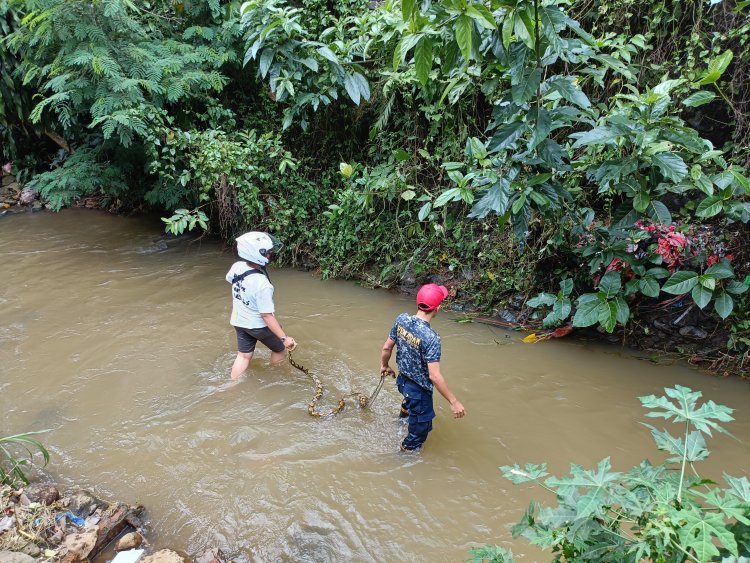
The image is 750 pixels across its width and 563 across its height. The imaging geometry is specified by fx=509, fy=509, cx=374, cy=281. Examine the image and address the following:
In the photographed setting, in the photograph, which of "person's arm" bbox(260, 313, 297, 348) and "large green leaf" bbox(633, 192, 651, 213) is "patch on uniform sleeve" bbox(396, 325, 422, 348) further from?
"large green leaf" bbox(633, 192, 651, 213)

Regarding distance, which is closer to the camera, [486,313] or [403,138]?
[486,313]

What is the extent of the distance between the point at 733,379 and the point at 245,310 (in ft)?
13.6

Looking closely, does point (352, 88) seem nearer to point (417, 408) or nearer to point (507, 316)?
point (507, 316)

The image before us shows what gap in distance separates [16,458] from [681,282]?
531 centimetres

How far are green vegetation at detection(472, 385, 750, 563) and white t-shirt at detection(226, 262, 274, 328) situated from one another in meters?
2.84

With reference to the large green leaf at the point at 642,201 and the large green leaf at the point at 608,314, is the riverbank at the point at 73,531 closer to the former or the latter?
the large green leaf at the point at 608,314

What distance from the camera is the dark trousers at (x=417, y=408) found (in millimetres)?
3461

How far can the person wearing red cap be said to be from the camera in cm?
325

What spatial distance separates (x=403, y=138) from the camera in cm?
633

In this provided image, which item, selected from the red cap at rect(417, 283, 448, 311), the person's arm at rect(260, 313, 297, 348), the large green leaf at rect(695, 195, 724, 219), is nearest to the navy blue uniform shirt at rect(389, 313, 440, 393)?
the red cap at rect(417, 283, 448, 311)

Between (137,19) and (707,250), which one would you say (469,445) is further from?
(137,19)

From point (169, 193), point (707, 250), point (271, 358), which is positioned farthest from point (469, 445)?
point (169, 193)

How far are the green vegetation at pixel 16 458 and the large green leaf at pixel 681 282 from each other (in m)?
4.79

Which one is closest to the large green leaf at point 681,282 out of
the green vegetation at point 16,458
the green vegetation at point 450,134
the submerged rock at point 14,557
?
the green vegetation at point 450,134
